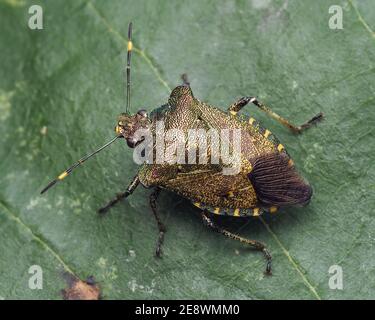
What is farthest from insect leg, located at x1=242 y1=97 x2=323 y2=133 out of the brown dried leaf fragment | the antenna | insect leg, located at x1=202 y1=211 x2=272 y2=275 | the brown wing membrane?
the brown dried leaf fragment

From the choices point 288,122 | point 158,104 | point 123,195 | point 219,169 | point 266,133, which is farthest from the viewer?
point 158,104

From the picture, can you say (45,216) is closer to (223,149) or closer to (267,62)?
(223,149)

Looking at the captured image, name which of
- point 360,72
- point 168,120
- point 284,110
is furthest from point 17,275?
point 360,72

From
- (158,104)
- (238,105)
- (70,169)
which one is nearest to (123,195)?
(70,169)

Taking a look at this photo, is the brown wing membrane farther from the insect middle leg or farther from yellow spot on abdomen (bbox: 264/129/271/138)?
the insect middle leg

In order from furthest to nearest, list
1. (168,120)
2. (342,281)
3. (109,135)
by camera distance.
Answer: (109,135)
(168,120)
(342,281)

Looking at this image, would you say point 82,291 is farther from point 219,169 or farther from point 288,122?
point 288,122
